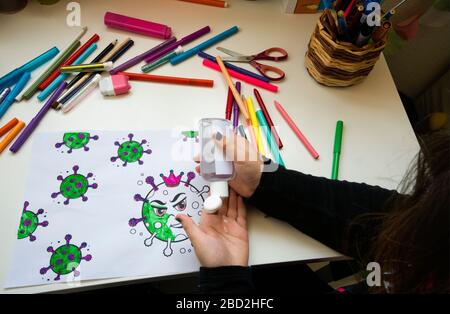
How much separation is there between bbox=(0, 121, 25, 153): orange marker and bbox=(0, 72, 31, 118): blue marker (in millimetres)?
38

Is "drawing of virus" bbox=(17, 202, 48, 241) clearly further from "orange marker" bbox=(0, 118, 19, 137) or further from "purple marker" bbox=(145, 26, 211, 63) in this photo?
"purple marker" bbox=(145, 26, 211, 63)

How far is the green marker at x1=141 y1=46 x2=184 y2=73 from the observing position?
60 centimetres

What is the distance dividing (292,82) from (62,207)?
1.49 ft

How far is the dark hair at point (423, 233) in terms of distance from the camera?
37 centimetres

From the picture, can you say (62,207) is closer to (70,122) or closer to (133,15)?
(70,122)

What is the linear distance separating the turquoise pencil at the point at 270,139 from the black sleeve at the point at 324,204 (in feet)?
0.11

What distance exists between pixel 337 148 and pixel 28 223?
0.49 metres

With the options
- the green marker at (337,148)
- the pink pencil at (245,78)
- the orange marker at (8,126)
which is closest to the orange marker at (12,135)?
the orange marker at (8,126)

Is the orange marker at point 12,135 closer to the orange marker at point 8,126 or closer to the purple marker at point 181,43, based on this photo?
the orange marker at point 8,126

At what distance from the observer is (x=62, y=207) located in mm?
467

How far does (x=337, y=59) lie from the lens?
22.1 inches

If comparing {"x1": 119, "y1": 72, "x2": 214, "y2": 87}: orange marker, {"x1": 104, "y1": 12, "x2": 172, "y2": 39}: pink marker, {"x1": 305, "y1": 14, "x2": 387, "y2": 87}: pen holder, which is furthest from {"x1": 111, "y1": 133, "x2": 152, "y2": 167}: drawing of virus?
{"x1": 305, "y1": 14, "x2": 387, "y2": 87}: pen holder

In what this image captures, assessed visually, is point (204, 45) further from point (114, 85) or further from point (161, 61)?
point (114, 85)

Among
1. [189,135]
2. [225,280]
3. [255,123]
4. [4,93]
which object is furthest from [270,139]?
[4,93]
